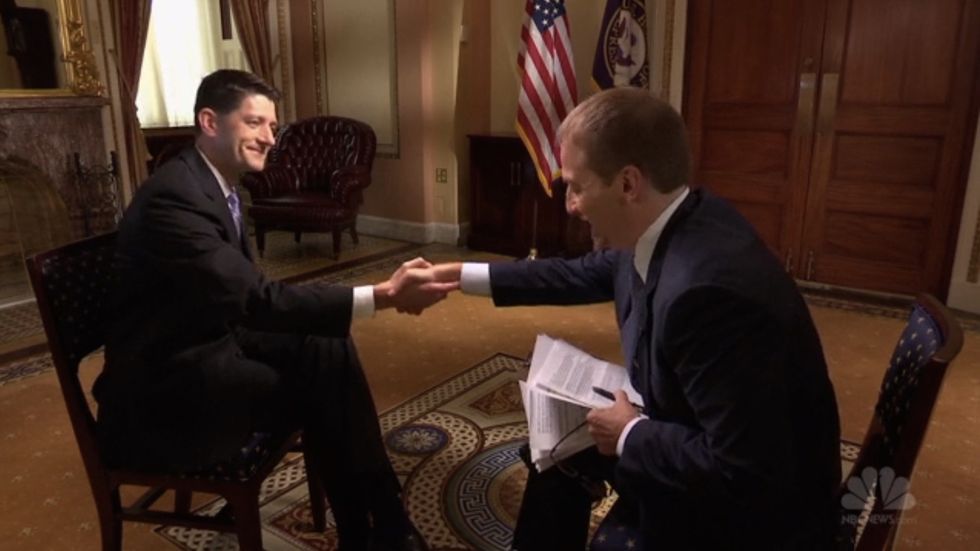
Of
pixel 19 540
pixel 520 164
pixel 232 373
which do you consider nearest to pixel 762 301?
pixel 232 373

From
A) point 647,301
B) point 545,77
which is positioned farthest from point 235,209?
point 545,77

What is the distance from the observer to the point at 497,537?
195cm

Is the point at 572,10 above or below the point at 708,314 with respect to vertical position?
above

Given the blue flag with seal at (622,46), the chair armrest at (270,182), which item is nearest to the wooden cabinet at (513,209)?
the blue flag with seal at (622,46)

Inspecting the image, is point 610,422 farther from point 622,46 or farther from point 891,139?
point 622,46

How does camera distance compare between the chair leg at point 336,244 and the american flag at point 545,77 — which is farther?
the chair leg at point 336,244

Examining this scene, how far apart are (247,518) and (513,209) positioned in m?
3.90

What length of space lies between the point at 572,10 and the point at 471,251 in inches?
73.7

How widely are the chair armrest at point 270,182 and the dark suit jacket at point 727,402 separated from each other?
4518mm

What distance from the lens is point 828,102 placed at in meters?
4.18

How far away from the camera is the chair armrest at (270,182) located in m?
5.21

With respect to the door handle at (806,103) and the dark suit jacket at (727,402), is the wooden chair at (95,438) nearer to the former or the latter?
the dark suit jacket at (727,402)

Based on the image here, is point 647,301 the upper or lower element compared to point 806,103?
lower

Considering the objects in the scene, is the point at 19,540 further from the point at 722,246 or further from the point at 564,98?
the point at 564,98
